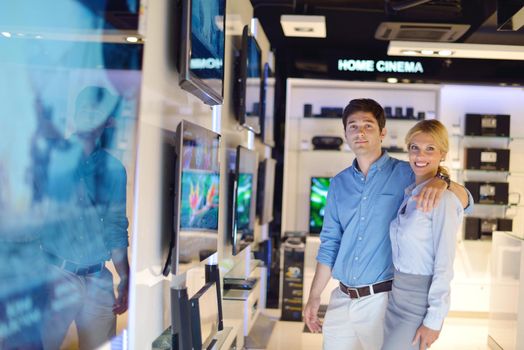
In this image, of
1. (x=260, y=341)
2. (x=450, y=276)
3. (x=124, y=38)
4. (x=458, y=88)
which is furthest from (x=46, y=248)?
(x=458, y=88)

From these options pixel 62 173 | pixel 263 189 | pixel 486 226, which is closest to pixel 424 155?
pixel 62 173

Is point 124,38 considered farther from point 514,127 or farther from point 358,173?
point 514,127

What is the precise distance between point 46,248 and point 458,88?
6.78m

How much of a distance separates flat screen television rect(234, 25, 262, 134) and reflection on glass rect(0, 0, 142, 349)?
6.93ft

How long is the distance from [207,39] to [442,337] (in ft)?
14.6

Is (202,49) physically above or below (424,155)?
above

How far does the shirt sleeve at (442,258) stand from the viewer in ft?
7.50

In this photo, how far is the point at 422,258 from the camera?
2.38m

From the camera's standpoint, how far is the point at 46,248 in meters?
1.29

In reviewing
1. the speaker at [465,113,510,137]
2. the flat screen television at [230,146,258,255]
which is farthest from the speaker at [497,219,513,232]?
the flat screen television at [230,146,258,255]

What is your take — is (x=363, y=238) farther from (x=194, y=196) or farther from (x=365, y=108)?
(x=194, y=196)

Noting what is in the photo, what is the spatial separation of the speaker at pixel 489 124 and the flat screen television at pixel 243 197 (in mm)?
3607

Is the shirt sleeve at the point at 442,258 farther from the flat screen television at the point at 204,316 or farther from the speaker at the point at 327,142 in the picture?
the speaker at the point at 327,142

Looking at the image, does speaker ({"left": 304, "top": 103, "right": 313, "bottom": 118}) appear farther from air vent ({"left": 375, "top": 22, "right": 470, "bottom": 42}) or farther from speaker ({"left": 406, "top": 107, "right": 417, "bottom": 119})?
air vent ({"left": 375, "top": 22, "right": 470, "bottom": 42})
